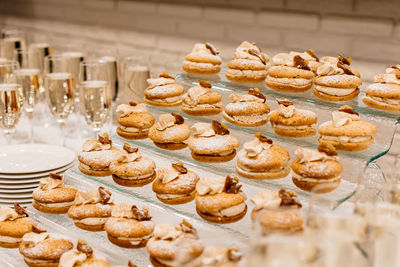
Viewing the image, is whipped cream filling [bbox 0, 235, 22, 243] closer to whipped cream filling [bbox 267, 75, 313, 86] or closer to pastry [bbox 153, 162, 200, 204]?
pastry [bbox 153, 162, 200, 204]

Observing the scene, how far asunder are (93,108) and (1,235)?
717 mm

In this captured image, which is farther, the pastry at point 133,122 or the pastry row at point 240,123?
the pastry at point 133,122

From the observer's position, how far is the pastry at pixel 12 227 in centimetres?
140

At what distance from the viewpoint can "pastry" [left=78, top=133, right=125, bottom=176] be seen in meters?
1.53

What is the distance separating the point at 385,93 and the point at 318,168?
13.1 inches

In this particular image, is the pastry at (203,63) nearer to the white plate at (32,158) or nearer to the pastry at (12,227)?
the white plate at (32,158)

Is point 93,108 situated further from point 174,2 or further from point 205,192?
point 174,2

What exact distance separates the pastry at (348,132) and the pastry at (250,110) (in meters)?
0.24

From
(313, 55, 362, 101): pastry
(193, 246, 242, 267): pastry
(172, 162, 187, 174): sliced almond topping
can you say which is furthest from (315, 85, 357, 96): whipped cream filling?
(193, 246, 242, 267): pastry

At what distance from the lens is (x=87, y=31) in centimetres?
390

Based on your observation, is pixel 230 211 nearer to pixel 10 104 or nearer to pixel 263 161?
pixel 263 161

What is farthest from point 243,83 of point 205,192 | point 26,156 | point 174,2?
point 174,2

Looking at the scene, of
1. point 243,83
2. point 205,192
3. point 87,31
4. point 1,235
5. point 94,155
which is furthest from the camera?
point 87,31

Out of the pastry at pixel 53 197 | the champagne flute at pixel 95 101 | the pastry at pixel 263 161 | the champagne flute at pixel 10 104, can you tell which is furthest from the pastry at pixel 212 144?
the champagne flute at pixel 10 104
